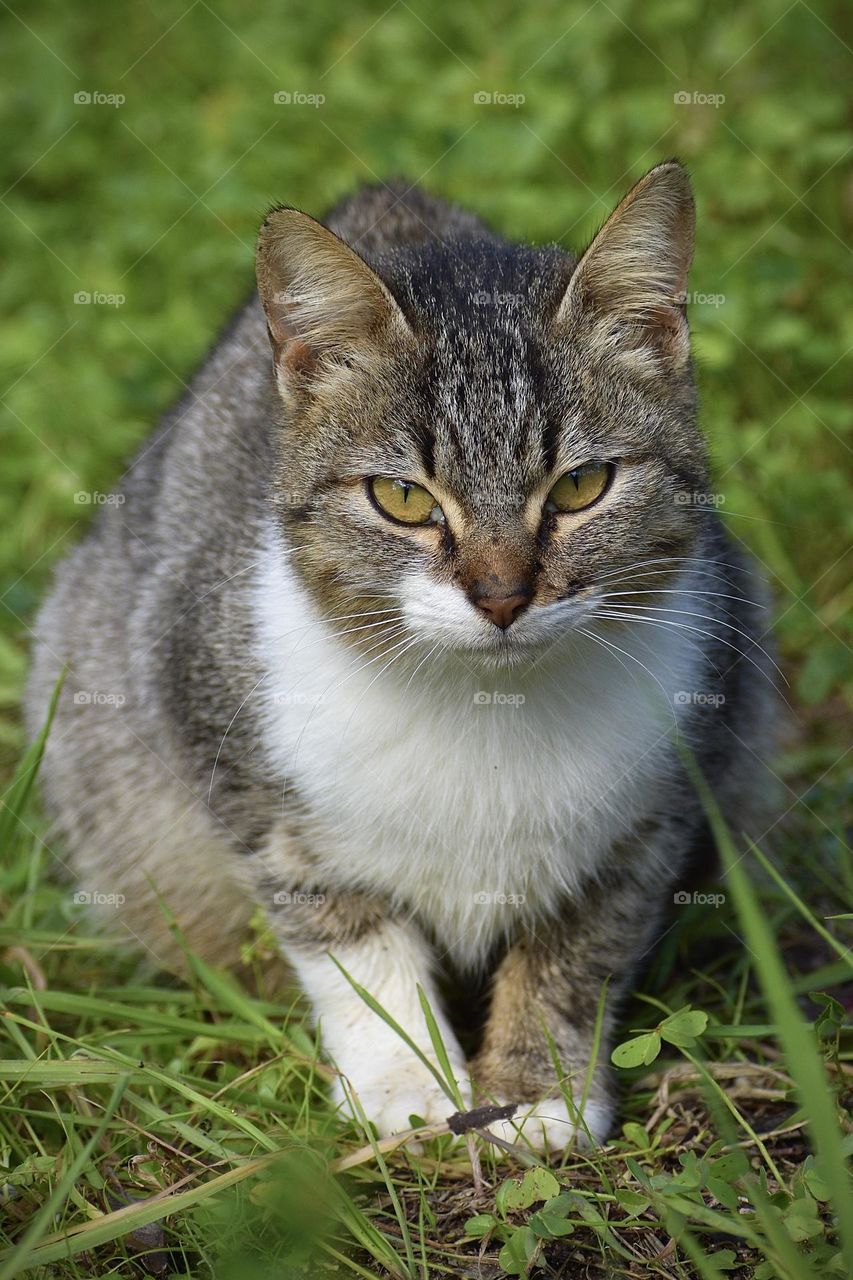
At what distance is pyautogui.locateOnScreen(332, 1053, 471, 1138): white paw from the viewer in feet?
9.58

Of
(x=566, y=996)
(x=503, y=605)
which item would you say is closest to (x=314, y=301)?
(x=503, y=605)

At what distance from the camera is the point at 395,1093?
297 cm

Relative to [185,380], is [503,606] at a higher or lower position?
lower

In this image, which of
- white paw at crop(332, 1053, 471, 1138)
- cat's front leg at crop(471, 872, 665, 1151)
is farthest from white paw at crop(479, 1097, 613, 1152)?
white paw at crop(332, 1053, 471, 1138)

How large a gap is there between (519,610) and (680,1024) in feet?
3.19

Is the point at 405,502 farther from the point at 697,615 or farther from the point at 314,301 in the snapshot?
the point at 697,615

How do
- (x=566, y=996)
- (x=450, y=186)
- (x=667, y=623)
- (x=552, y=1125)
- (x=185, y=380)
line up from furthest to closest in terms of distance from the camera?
1. (x=450, y=186)
2. (x=185, y=380)
3. (x=566, y=996)
4. (x=552, y=1125)
5. (x=667, y=623)

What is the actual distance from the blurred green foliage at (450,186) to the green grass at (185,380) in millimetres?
18

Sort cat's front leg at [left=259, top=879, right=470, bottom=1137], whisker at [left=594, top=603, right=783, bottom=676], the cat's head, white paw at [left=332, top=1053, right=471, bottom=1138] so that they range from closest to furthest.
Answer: the cat's head, whisker at [left=594, top=603, right=783, bottom=676], white paw at [left=332, top=1053, right=471, bottom=1138], cat's front leg at [left=259, top=879, right=470, bottom=1137]

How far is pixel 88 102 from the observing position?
6.68 metres

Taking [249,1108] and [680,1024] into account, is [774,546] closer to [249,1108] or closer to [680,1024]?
[680,1024]

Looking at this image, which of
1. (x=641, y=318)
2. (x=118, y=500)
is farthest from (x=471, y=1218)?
(x=118, y=500)

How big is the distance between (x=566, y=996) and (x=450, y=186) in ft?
12.4

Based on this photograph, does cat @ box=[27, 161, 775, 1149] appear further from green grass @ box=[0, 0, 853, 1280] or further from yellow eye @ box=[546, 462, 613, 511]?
green grass @ box=[0, 0, 853, 1280]
